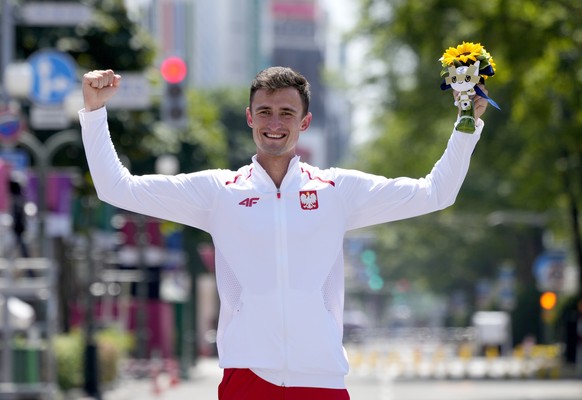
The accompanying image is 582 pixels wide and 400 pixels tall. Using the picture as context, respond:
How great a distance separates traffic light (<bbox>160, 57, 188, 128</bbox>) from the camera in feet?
86.8

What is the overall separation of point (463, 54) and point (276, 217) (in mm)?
841

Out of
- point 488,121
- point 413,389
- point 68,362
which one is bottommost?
point 413,389

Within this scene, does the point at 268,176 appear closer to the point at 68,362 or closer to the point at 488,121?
the point at 68,362

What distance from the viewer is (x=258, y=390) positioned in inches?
207

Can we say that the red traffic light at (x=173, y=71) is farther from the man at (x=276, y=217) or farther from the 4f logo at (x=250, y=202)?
the 4f logo at (x=250, y=202)

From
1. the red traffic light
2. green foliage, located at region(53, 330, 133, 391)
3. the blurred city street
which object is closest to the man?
the red traffic light

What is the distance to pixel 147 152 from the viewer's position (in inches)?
1364

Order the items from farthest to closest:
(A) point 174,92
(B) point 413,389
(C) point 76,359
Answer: (B) point 413,389, (C) point 76,359, (A) point 174,92

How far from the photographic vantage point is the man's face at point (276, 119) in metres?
5.29

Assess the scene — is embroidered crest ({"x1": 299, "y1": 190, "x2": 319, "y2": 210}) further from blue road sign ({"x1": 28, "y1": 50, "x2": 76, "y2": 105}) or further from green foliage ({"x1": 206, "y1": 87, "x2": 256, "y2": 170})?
green foliage ({"x1": 206, "y1": 87, "x2": 256, "y2": 170})

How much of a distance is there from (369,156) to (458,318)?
48.9m

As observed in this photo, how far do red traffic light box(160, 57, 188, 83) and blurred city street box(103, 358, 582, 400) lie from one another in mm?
6143

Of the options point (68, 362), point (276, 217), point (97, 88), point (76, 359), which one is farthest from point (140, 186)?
point (76, 359)

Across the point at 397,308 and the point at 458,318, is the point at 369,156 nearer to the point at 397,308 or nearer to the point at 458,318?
the point at 458,318
